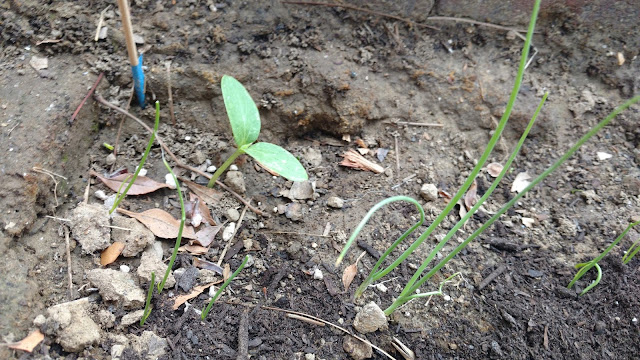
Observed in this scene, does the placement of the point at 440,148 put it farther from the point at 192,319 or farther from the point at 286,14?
the point at 192,319

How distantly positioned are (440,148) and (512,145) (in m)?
0.30

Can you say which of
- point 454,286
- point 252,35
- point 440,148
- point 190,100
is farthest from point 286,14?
point 454,286

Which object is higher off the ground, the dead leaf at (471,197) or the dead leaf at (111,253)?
the dead leaf at (111,253)

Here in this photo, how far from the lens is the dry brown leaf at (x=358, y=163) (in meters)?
1.62

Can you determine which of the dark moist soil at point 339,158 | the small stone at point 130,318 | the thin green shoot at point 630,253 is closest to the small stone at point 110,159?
the dark moist soil at point 339,158

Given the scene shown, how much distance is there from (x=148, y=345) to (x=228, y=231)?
1.29 ft

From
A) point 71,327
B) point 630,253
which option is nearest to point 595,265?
point 630,253

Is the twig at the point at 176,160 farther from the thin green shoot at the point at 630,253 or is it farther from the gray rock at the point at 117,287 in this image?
the thin green shoot at the point at 630,253

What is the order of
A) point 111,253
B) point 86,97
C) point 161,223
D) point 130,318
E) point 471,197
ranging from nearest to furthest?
point 130,318, point 111,253, point 161,223, point 86,97, point 471,197

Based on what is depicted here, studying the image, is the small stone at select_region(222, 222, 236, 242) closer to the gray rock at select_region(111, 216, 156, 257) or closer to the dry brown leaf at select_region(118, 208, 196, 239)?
the dry brown leaf at select_region(118, 208, 196, 239)

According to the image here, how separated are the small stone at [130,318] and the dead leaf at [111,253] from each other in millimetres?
167

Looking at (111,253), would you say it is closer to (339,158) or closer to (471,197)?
(339,158)

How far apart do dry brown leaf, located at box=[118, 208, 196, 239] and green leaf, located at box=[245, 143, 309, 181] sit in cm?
30

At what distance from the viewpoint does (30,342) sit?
1026mm
